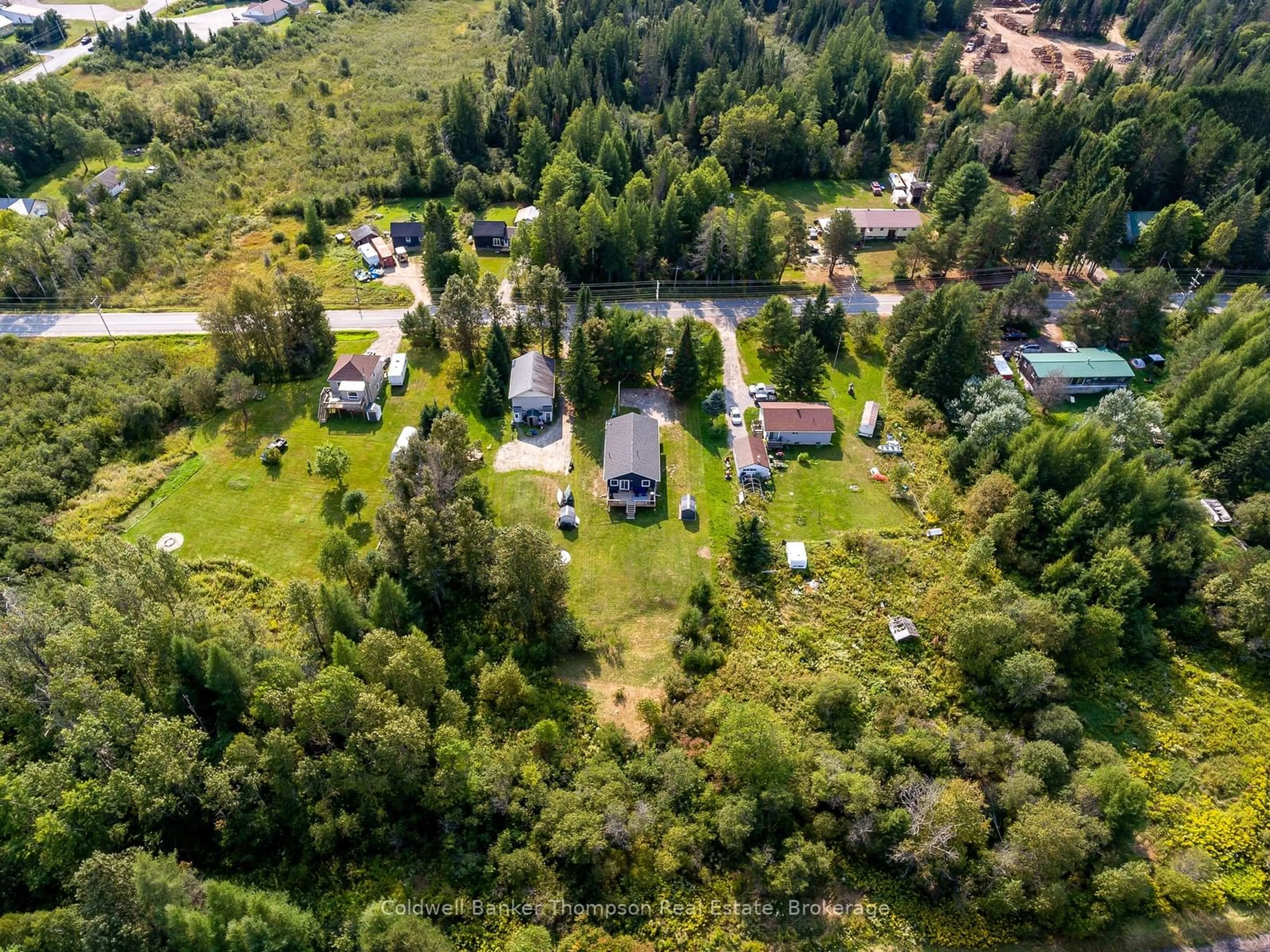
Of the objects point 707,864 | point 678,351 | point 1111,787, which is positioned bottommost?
point 707,864

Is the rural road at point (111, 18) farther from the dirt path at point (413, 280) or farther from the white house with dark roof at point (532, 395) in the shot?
the white house with dark roof at point (532, 395)

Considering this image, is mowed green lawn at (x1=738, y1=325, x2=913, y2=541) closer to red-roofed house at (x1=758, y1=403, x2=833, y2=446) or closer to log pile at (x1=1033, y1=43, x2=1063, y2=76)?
red-roofed house at (x1=758, y1=403, x2=833, y2=446)

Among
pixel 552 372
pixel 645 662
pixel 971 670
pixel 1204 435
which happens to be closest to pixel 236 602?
pixel 645 662

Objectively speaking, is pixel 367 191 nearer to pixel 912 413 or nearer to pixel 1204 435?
pixel 912 413

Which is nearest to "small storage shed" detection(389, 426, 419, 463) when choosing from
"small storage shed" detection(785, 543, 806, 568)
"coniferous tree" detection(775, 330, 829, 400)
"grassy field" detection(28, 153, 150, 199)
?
"small storage shed" detection(785, 543, 806, 568)

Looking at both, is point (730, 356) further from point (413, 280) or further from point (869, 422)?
point (413, 280)
